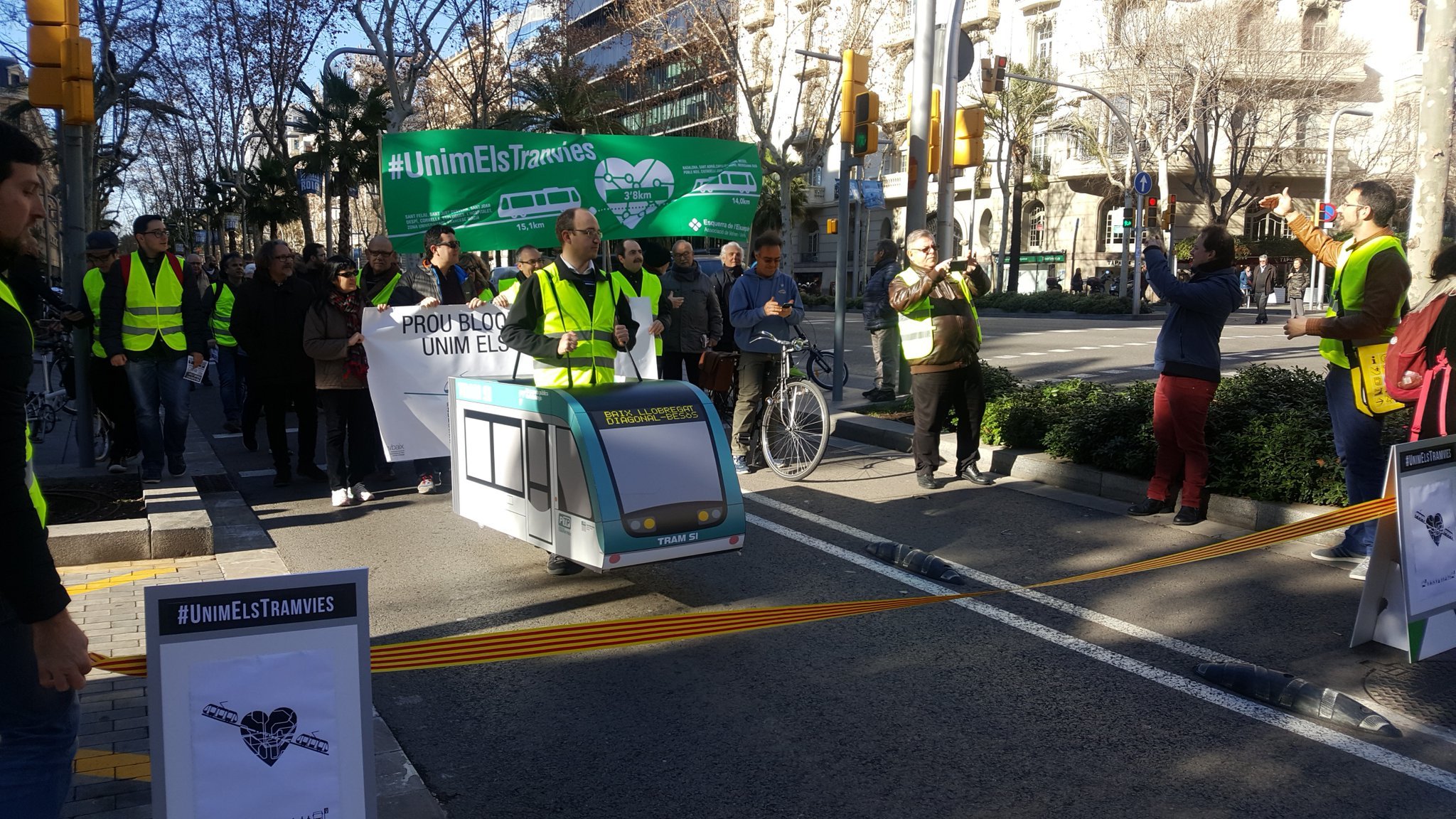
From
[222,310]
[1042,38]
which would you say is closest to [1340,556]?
[222,310]

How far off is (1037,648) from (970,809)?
163 centimetres

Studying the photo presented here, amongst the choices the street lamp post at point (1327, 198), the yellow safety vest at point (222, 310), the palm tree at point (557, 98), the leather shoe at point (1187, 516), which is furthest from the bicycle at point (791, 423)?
the street lamp post at point (1327, 198)

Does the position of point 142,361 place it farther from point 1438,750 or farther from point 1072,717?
point 1438,750

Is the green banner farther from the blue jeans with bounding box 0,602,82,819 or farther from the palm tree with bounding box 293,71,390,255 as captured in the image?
the palm tree with bounding box 293,71,390,255

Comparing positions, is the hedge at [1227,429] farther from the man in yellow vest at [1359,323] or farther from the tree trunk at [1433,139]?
the tree trunk at [1433,139]

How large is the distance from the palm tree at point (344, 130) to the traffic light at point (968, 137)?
24211mm

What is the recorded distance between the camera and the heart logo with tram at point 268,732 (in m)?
2.55

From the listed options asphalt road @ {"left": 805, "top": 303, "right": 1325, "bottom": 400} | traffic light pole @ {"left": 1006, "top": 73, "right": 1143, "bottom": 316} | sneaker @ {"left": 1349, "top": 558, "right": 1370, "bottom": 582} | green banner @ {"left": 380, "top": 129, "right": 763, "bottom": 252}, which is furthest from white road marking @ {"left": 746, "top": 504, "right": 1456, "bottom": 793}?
traffic light pole @ {"left": 1006, "top": 73, "right": 1143, "bottom": 316}

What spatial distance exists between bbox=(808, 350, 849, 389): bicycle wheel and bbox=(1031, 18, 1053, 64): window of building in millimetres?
Answer: 36928

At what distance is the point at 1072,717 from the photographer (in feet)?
14.5

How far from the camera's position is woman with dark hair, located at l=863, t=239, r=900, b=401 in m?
13.3

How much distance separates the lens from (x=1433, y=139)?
7.88 m

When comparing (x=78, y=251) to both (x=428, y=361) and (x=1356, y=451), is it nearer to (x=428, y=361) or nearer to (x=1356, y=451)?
(x=428, y=361)

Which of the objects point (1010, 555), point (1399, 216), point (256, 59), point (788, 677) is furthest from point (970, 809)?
point (1399, 216)
